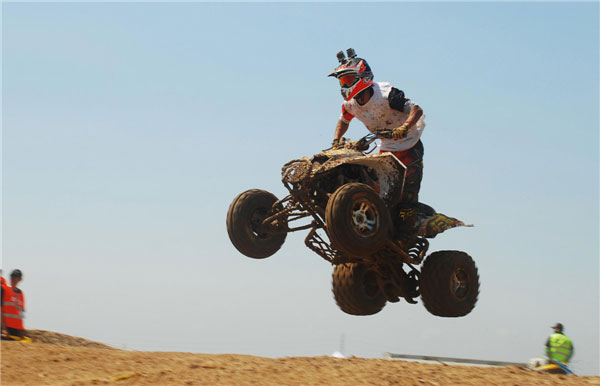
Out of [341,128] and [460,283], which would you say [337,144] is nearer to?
[341,128]

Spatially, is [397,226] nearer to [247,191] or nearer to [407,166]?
[407,166]

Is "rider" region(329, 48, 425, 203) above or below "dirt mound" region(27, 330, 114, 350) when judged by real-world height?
above

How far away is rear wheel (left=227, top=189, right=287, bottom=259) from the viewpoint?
1070cm

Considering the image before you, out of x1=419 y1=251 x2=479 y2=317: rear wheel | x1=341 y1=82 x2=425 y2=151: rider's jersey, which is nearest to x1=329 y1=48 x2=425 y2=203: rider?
→ x1=341 y1=82 x2=425 y2=151: rider's jersey

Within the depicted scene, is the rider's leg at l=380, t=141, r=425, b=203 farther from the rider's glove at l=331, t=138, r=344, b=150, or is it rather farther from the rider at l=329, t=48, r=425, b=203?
the rider's glove at l=331, t=138, r=344, b=150

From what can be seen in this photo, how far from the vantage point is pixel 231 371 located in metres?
7.70

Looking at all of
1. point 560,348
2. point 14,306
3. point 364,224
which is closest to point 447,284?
point 364,224

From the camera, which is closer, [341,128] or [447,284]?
[447,284]

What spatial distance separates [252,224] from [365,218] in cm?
218

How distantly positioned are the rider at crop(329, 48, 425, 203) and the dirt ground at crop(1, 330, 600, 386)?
127 inches

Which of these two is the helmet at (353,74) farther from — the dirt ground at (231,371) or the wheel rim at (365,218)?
the dirt ground at (231,371)

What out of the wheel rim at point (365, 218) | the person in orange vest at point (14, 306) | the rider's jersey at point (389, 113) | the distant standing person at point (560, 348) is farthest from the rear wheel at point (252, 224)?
the distant standing person at point (560, 348)

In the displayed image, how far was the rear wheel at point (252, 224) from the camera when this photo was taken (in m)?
10.7

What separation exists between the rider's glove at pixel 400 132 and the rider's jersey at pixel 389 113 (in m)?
0.35
